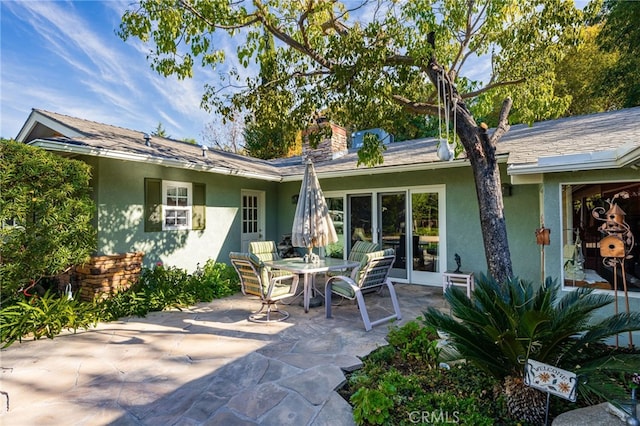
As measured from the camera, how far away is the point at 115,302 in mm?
5797

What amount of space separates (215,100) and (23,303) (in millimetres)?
4684

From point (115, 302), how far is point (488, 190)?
258 inches

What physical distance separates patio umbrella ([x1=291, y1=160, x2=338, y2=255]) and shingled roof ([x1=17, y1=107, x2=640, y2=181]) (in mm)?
2362

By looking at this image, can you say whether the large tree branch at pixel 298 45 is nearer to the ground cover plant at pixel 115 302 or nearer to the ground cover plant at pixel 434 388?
the ground cover plant at pixel 434 388

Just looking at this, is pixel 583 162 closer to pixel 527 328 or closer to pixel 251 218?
pixel 527 328

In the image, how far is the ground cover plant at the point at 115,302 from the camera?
182 inches

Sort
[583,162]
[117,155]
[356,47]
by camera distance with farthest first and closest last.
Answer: [117,155]
[356,47]
[583,162]

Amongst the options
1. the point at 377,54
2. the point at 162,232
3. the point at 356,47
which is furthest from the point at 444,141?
the point at 162,232

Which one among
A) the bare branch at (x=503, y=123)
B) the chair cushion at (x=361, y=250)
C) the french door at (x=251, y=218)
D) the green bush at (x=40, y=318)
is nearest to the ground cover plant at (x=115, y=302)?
the green bush at (x=40, y=318)

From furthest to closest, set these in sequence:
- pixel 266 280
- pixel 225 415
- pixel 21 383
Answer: pixel 266 280 → pixel 21 383 → pixel 225 415

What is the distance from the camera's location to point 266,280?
5426 mm

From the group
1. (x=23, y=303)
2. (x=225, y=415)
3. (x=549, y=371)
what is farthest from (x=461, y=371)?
(x=23, y=303)

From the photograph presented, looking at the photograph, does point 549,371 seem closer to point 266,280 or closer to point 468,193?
point 266,280

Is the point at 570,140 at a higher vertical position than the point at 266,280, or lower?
higher
